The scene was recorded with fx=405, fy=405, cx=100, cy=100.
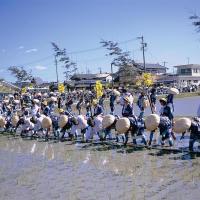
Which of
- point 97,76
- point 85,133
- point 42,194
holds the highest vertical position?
point 97,76

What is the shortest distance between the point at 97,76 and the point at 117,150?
249 ft

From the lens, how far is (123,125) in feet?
51.3

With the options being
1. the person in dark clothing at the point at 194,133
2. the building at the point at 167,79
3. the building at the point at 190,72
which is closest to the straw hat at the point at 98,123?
the person in dark clothing at the point at 194,133

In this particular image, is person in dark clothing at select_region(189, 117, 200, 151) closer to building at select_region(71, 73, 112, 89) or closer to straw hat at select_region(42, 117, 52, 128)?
straw hat at select_region(42, 117, 52, 128)

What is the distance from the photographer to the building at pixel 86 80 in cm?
7793

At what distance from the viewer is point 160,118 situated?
15.1m

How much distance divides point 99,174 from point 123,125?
410cm

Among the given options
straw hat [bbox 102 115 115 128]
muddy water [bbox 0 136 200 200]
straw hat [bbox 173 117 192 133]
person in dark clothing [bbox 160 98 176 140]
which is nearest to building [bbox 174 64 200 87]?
straw hat [bbox 102 115 115 128]

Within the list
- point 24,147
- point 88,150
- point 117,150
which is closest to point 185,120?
point 117,150

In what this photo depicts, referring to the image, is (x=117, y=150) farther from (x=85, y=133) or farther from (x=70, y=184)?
(x=70, y=184)

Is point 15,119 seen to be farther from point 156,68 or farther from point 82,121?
point 156,68

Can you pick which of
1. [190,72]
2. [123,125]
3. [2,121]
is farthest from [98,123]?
[190,72]

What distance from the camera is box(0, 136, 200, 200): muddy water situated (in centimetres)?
969

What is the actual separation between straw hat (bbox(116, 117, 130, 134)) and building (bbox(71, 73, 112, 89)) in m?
55.9
